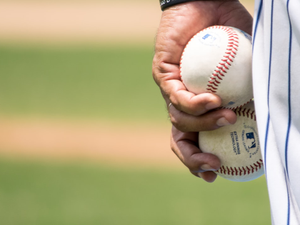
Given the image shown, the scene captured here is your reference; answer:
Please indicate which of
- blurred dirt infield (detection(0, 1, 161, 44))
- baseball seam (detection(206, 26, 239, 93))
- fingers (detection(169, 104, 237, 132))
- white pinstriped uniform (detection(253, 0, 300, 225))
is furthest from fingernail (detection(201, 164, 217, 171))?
blurred dirt infield (detection(0, 1, 161, 44))

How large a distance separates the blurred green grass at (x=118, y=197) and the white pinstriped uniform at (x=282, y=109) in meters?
2.49

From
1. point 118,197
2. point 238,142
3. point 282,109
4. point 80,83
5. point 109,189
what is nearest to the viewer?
point 282,109

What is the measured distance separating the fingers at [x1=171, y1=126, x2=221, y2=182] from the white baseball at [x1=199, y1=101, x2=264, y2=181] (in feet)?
0.10

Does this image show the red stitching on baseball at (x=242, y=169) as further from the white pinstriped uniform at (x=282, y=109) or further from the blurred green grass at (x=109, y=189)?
the blurred green grass at (x=109, y=189)

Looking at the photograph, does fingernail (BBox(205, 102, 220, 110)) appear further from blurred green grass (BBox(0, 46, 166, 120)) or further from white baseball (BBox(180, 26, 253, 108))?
blurred green grass (BBox(0, 46, 166, 120))

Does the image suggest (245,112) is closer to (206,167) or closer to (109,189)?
(206,167)

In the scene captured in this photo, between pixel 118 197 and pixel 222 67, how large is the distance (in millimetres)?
2752

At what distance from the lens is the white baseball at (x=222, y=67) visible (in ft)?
3.94

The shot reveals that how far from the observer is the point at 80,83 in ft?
23.5

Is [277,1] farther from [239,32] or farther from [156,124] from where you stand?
[156,124]

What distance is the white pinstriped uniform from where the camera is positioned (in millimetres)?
865

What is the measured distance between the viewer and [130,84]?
274 inches

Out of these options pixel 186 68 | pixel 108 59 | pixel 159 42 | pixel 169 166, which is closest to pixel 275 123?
pixel 186 68

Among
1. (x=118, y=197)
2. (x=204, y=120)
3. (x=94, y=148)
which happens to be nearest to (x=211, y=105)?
(x=204, y=120)
